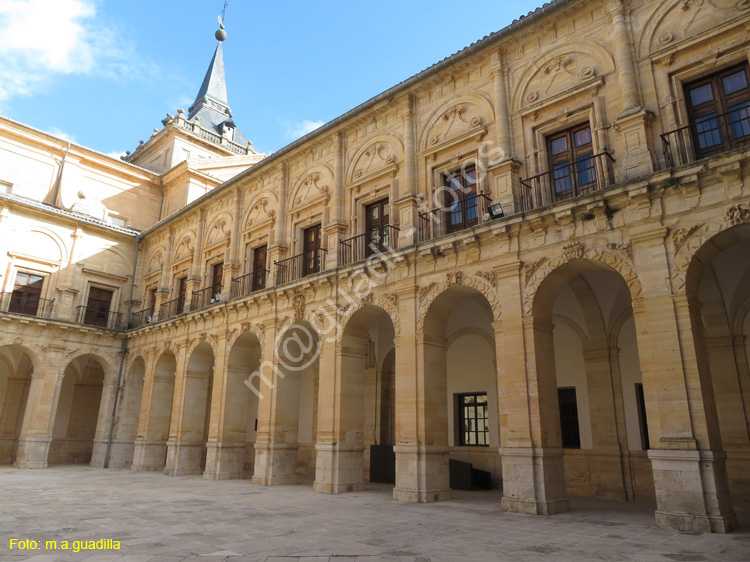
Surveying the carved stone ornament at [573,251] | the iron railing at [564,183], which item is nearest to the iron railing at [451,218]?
the iron railing at [564,183]

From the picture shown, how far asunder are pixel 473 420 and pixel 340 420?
13.7 feet

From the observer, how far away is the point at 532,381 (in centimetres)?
978

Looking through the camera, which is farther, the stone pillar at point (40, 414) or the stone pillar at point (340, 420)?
the stone pillar at point (40, 414)

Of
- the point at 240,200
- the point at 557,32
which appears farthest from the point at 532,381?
the point at 240,200

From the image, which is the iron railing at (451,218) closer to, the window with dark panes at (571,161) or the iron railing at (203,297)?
the window with dark panes at (571,161)

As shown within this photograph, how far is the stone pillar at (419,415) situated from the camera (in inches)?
432

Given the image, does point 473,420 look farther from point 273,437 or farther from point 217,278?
point 217,278

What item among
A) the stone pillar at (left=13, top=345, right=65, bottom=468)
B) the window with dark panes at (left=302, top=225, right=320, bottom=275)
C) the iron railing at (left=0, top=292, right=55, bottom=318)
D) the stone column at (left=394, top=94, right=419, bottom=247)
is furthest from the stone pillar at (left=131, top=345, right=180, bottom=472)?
the stone column at (left=394, top=94, right=419, bottom=247)

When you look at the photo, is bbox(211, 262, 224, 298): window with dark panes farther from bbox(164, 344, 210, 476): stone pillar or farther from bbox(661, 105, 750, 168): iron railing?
bbox(661, 105, 750, 168): iron railing

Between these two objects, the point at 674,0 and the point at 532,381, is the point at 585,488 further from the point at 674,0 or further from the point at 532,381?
the point at 674,0

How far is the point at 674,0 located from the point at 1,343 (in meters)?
22.2

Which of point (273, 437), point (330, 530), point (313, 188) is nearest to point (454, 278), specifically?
point (330, 530)

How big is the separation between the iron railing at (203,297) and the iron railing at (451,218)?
30.2 feet

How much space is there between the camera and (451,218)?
12570 millimetres
